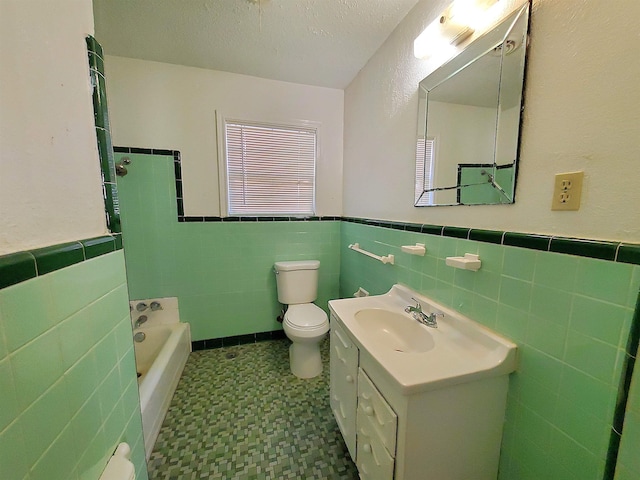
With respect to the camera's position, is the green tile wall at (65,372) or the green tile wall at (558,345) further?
the green tile wall at (558,345)

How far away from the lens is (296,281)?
2166mm

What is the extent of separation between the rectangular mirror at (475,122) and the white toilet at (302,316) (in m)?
1.12

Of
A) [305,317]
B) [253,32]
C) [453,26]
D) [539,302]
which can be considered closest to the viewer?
[539,302]

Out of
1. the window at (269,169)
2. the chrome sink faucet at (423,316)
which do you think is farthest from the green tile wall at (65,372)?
the window at (269,169)

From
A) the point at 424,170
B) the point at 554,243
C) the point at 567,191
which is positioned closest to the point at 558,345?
the point at 554,243

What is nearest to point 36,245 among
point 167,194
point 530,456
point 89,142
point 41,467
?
point 89,142

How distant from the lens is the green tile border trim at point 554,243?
0.61 meters

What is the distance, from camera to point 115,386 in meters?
0.79

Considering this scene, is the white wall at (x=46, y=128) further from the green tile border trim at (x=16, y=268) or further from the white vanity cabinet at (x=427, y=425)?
the white vanity cabinet at (x=427, y=425)

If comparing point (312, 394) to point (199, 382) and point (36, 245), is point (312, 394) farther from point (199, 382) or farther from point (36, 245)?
point (36, 245)

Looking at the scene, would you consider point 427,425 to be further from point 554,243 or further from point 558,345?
point 554,243

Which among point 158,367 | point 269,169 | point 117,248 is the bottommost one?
point 158,367

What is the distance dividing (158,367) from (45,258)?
139cm

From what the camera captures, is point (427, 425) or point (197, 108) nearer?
point (427, 425)
